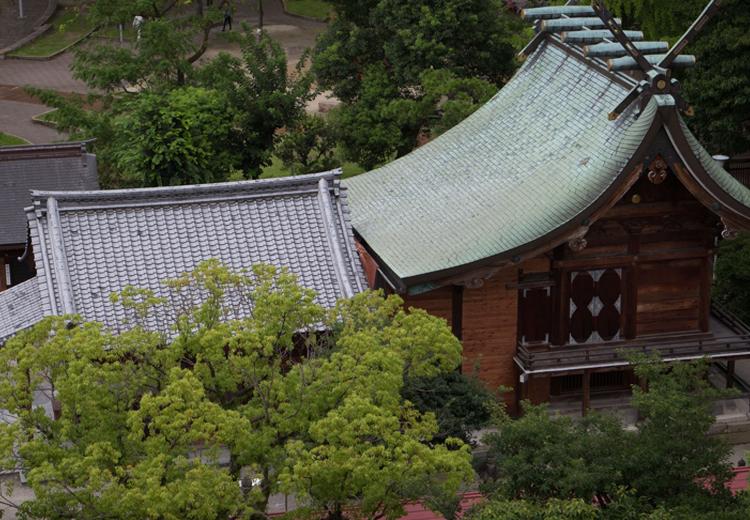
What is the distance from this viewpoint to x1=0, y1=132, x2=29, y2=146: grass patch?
174 ft

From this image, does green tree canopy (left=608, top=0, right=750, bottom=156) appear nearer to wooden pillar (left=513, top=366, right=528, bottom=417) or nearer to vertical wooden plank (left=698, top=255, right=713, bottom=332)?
vertical wooden plank (left=698, top=255, right=713, bottom=332)

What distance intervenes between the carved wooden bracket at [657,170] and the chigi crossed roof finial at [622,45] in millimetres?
1231

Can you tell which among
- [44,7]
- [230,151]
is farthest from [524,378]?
[44,7]

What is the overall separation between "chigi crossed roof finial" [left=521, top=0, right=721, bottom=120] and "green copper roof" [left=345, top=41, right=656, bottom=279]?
0.64m

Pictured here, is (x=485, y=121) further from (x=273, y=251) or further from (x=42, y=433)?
(x=42, y=433)

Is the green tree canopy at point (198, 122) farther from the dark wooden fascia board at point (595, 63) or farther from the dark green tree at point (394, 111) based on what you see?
the dark wooden fascia board at point (595, 63)

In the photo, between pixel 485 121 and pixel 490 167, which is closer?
pixel 490 167

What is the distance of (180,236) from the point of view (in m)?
29.1

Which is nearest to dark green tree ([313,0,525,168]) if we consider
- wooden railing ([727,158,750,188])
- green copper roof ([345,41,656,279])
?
green copper roof ([345,41,656,279])

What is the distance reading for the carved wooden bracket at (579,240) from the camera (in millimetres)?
27797

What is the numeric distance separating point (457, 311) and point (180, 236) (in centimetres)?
653

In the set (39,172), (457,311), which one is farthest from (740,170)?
(39,172)

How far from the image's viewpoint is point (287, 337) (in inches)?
835

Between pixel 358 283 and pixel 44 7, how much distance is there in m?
52.3
